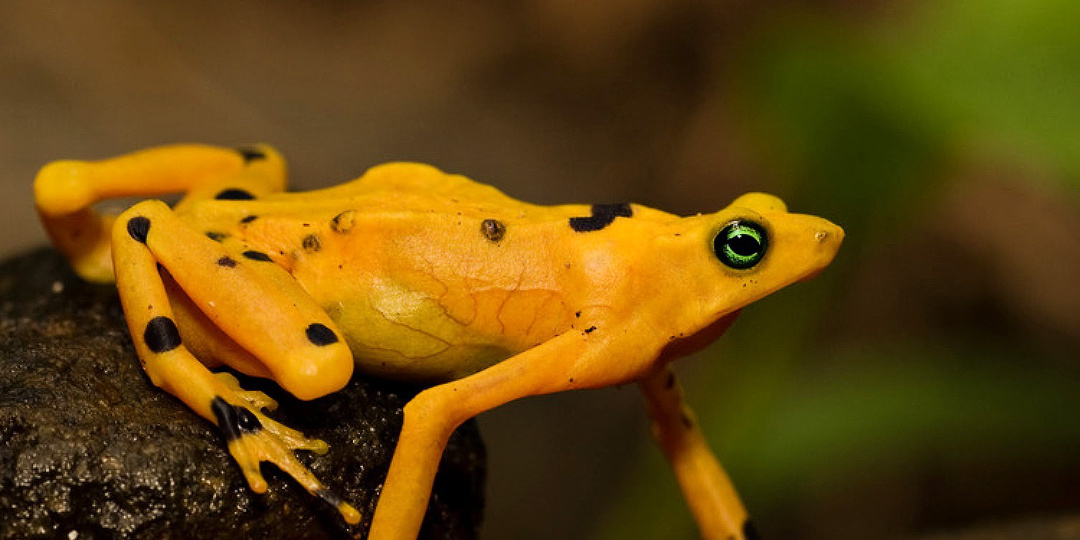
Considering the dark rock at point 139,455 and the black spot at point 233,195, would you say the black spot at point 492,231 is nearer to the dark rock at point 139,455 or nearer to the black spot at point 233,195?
the dark rock at point 139,455

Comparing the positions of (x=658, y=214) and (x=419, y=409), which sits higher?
(x=658, y=214)

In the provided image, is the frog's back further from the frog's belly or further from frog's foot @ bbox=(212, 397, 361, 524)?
frog's foot @ bbox=(212, 397, 361, 524)

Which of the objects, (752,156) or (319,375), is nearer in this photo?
(319,375)

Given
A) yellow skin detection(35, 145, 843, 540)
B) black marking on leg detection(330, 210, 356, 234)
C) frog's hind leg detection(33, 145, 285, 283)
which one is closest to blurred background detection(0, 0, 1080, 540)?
frog's hind leg detection(33, 145, 285, 283)

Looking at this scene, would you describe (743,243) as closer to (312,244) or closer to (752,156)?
(312,244)

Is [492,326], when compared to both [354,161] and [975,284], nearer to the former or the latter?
[354,161]

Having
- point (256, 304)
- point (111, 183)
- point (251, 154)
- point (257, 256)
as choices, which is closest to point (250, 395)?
point (256, 304)

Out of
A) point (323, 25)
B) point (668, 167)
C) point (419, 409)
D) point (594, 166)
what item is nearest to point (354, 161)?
point (323, 25)
